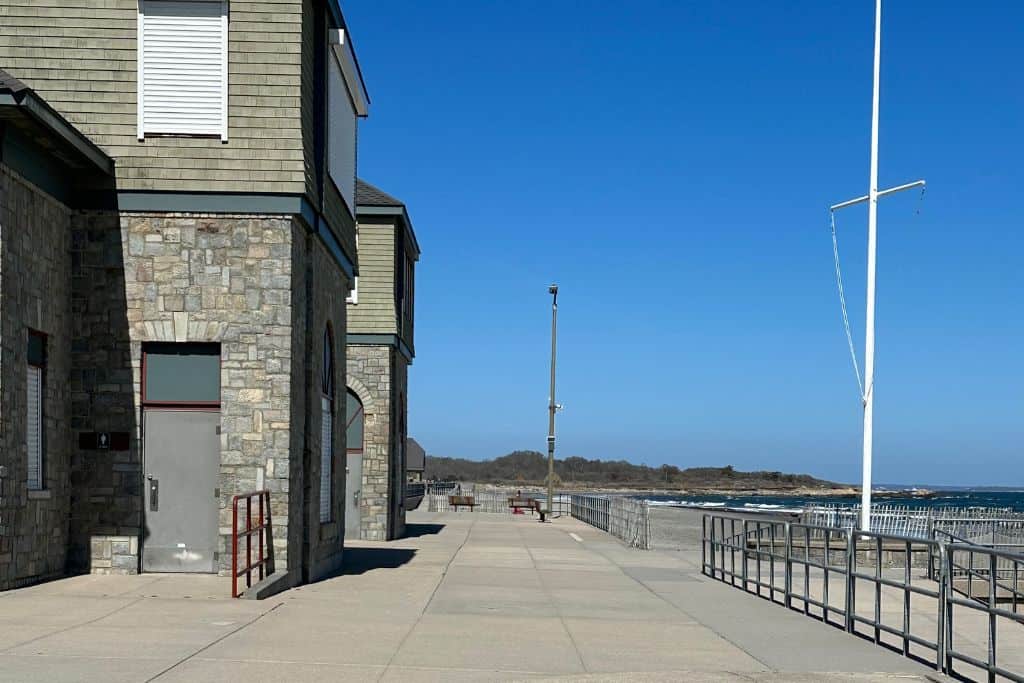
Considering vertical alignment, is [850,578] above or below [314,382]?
below

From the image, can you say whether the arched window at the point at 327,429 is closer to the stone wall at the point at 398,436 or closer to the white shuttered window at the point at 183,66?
the white shuttered window at the point at 183,66

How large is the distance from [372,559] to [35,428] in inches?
341

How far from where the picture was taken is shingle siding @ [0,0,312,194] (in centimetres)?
1548

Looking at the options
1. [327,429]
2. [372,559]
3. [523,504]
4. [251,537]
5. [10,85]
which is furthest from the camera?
[523,504]

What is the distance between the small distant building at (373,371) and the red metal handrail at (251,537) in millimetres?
13206

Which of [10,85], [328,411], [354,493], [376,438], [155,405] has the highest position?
[10,85]

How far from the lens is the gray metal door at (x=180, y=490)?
15.4 m

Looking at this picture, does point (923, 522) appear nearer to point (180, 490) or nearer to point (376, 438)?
point (376, 438)

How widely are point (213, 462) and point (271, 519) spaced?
3.36 feet

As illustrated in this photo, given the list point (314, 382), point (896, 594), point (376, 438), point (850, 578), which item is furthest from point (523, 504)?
point (850, 578)

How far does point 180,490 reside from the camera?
15.5m

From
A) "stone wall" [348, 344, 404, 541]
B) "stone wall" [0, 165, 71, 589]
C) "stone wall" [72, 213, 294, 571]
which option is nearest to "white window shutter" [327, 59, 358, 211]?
"stone wall" [72, 213, 294, 571]

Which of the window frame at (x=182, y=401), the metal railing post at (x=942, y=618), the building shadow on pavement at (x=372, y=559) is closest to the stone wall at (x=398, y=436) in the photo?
the building shadow on pavement at (x=372, y=559)

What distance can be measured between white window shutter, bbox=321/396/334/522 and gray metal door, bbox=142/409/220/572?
3.25 meters
